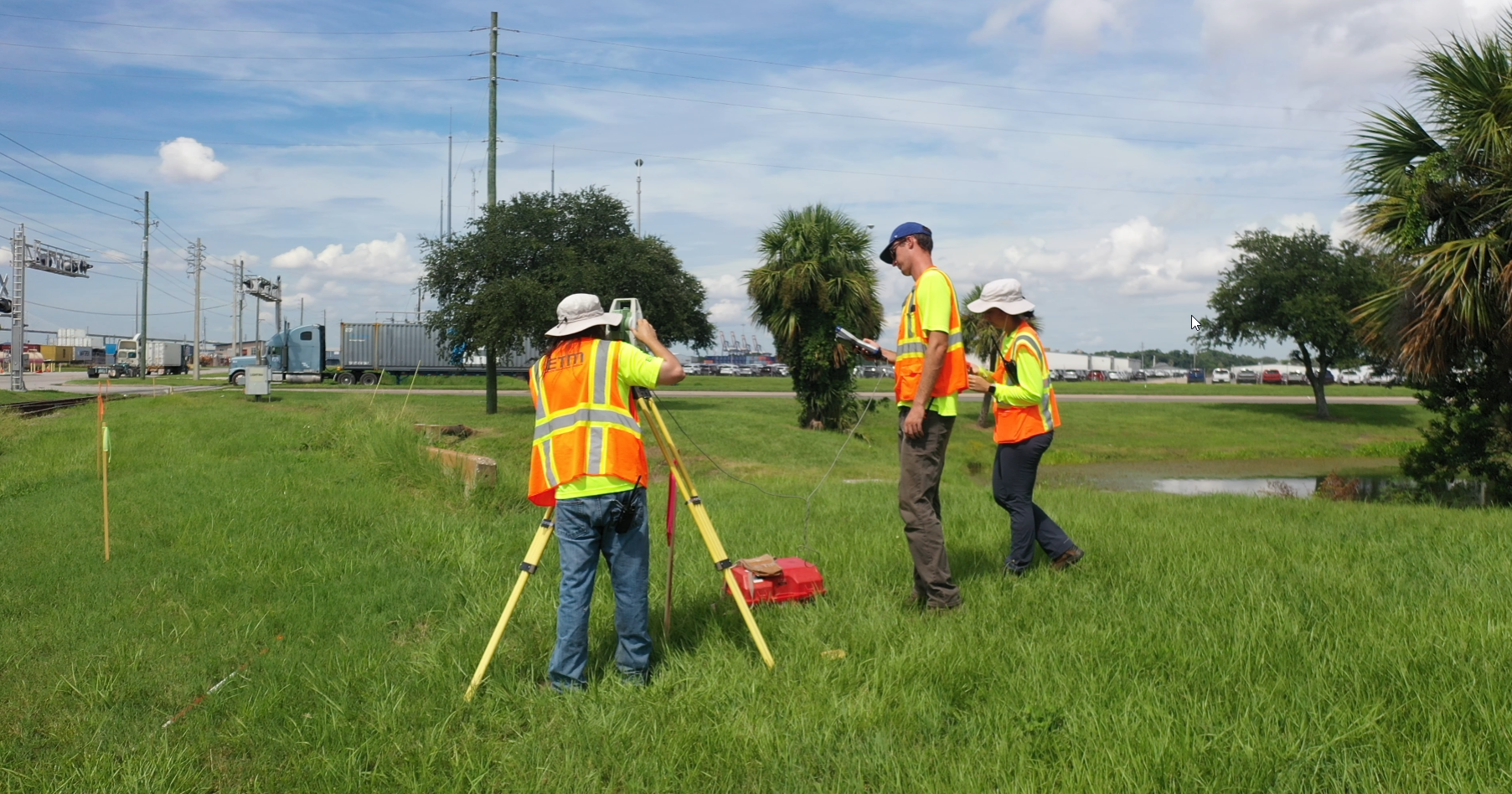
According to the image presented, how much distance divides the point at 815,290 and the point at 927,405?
19807mm

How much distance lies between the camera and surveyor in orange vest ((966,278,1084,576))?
659 cm

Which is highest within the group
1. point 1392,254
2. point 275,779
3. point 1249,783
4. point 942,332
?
point 1392,254

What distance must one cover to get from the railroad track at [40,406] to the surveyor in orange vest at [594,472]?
22665 millimetres

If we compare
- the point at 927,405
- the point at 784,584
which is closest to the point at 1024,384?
the point at 927,405

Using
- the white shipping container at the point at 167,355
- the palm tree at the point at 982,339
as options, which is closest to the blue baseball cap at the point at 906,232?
the palm tree at the point at 982,339

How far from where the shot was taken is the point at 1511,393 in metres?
15.3

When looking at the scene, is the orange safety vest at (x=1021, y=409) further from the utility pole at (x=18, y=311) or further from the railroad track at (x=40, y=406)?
the utility pole at (x=18, y=311)

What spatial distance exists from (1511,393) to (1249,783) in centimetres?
1566

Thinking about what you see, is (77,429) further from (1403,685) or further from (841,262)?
(1403,685)

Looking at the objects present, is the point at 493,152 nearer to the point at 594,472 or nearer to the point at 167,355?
the point at 594,472

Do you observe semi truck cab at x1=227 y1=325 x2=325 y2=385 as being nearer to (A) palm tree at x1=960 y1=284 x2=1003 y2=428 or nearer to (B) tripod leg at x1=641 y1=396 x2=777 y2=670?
(A) palm tree at x1=960 y1=284 x2=1003 y2=428

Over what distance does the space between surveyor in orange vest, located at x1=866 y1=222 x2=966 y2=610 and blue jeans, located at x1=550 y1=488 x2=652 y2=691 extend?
1623 mm

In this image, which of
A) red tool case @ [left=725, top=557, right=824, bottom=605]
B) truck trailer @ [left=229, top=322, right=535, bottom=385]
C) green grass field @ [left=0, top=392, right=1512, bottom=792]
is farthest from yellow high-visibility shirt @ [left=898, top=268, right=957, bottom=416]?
truck trailer @ [left=229, top=322, right=535, bottom=385]

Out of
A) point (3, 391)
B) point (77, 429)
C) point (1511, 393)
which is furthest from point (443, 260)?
point (1511, 393)
